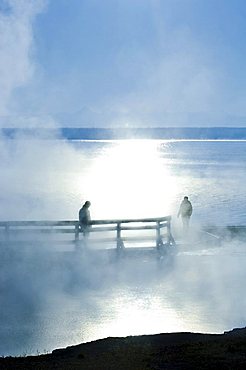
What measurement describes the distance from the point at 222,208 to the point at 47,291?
3332 centimetres

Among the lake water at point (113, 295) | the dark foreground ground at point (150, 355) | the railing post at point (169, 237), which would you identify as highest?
the railing post at point (169, 237)

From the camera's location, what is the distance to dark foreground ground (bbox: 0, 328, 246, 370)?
32.0 feet

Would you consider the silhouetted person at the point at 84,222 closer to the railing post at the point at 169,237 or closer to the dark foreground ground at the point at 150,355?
the railing post at the point at 169,237

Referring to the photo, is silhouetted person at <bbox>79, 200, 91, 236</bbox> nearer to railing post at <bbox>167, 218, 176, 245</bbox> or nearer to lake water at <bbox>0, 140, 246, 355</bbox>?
lake water at <bbox>0, 140, 246, 355</bbox>

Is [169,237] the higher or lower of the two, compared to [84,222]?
lower

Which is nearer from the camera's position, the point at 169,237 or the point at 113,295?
the point at 113,295

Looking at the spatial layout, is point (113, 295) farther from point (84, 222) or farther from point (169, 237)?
point (169, 237)

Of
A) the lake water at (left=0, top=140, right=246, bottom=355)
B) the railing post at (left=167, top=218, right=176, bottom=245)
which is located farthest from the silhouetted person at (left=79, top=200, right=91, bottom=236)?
the railing post at (left=167, top=218, right=176, bottom=245)

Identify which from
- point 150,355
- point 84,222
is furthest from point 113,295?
point 84,222

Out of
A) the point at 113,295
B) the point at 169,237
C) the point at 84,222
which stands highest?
the point at 84,222

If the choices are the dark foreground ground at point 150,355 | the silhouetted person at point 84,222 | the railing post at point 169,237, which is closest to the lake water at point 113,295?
the railing post at point 169,237

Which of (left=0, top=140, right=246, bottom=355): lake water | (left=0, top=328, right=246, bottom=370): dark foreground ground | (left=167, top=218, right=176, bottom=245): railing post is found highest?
(left=167, top=218, right=176, bottom=245): railing post

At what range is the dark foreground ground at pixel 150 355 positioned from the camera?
977 centimetres

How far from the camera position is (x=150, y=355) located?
1033cm
